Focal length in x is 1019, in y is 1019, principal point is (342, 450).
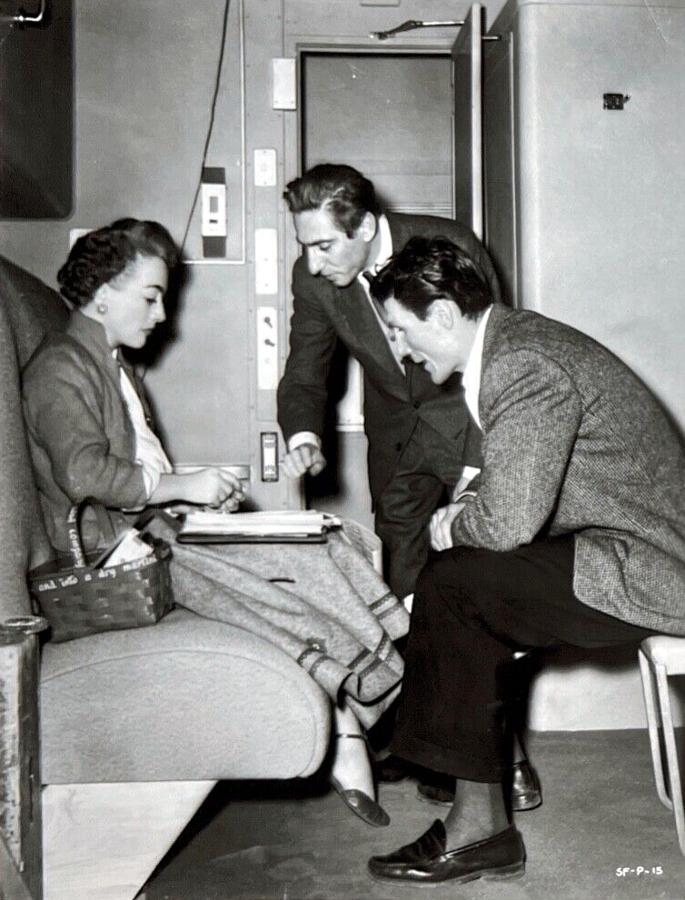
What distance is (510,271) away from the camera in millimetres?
3209

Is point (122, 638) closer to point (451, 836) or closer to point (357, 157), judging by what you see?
point (451, 836)

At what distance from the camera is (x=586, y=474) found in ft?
6.90

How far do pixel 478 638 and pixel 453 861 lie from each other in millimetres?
448

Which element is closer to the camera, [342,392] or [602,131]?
[602,131]

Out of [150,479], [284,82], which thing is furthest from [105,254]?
[284,82]

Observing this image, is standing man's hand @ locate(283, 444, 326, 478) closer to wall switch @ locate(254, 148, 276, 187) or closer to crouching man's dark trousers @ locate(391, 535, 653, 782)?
crouching man's dark trousers @ locate(391, 535, 653, 782)

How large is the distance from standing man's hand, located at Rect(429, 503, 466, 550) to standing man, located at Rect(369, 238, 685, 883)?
6 cm

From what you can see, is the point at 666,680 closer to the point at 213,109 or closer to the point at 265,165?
the point at 265,165

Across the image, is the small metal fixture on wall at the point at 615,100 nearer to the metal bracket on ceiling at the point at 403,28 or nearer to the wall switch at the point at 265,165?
the metal bracket on ceiling at the point at 403,28

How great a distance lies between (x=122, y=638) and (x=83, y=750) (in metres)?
0.21

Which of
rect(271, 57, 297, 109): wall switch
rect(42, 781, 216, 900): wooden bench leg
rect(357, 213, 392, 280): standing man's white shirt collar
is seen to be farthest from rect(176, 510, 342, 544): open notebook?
rect(271, 57, 297, 109): wall switch

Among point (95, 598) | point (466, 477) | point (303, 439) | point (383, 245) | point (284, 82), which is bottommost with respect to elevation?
point (95, 598)

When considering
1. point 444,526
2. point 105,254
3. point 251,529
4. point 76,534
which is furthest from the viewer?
point 105,254

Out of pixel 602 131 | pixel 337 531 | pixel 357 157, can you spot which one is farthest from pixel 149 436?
pixel 357 157
